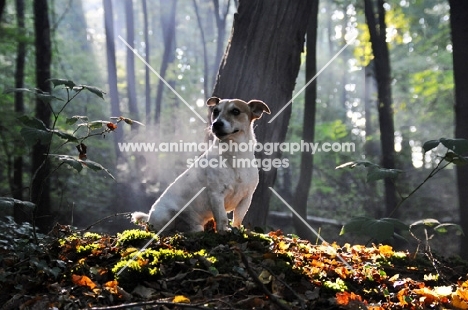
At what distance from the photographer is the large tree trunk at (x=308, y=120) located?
12.5 m

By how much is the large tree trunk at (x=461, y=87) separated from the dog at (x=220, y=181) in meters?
4.51

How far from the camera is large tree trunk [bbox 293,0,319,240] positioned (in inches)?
492

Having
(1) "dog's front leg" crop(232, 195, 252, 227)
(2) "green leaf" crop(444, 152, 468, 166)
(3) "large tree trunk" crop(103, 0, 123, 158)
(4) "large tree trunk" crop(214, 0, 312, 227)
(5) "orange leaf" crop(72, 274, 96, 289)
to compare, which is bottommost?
(5) "orange leaf" crop(72, 274, 96, 289)

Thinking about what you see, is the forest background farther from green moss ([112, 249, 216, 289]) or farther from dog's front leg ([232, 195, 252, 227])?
green moss ([112, 249, 216, 289])

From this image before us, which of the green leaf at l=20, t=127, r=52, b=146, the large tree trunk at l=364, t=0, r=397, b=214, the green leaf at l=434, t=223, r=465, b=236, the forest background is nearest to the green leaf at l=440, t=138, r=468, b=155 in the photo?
the green leaf at l=434, t=223, r=465, b=236

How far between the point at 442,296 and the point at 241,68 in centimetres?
449

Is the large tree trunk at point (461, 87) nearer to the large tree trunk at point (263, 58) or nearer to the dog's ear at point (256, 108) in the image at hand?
the large tree trunk at point (263, 58)

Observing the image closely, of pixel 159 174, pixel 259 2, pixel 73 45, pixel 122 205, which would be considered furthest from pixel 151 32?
pixel 259 2

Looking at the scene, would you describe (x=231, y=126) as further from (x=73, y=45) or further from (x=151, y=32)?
(x=151, y=32)

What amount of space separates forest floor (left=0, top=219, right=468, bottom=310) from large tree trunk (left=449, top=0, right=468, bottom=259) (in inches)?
145

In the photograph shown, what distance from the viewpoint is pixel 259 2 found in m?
6.90

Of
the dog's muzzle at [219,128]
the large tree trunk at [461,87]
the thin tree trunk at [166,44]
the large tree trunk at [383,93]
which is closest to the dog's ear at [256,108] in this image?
the dog's muzzle at [219,128]

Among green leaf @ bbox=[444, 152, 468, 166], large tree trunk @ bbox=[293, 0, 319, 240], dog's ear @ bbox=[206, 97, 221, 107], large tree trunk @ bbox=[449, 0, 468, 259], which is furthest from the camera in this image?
large tree trunk @ bbox=[293, 0, 319, 240]

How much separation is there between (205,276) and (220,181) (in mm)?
1765
